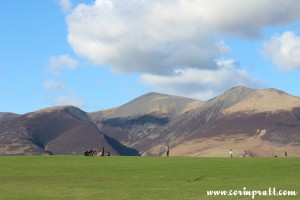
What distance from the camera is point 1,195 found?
34.9 metres

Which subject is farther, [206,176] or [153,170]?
[153,170]

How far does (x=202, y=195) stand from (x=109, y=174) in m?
19.8

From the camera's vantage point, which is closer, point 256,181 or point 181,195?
point 181,195

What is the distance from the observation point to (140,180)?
154ft

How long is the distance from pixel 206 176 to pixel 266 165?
14.6m

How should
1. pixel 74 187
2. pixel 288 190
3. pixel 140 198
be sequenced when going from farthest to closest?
pixel 74 187 < pixel 288 190 < pixel 140 198

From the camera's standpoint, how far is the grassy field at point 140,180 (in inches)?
1404

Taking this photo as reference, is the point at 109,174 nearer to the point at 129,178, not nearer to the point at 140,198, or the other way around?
the point at 129,178

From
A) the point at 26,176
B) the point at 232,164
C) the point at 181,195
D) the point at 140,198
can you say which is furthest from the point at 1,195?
the point at 232,164

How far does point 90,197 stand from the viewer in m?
33.7

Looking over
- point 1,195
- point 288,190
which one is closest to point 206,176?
point 288,190

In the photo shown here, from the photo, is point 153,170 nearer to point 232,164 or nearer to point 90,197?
point 232,164

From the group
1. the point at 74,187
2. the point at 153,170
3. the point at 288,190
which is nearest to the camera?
the point at 288,190

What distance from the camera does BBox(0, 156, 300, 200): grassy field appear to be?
3566 centimetres
